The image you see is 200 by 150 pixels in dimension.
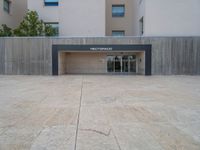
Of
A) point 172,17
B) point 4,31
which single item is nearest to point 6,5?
point 4,31

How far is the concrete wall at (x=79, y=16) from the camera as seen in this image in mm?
23844

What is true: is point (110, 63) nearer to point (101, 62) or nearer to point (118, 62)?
point (118, 62)

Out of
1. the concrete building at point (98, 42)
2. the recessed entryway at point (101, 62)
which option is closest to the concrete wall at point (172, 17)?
the concrete building at point (98, 42)

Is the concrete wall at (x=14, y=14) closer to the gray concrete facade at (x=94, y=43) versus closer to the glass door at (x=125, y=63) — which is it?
the gray concrete facade at (x=94, y=43)

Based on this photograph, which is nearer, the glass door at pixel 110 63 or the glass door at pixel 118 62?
the glass door at pixel 110 63

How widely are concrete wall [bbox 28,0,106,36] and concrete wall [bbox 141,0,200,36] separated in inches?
250

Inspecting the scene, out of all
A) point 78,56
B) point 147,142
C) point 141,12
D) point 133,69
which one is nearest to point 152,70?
point 133,69

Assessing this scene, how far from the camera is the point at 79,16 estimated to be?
2395 cm

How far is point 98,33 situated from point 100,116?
19.8 metres

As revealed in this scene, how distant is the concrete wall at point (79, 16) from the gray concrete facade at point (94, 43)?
4.41 m

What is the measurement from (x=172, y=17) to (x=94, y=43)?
981 cm

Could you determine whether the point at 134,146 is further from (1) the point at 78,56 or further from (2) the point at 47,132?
(1) the point at 78,56

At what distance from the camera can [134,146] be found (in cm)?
355

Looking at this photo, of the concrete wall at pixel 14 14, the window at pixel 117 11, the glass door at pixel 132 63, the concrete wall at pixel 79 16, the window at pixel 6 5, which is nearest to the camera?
the concrete wall at pixel 79 16
